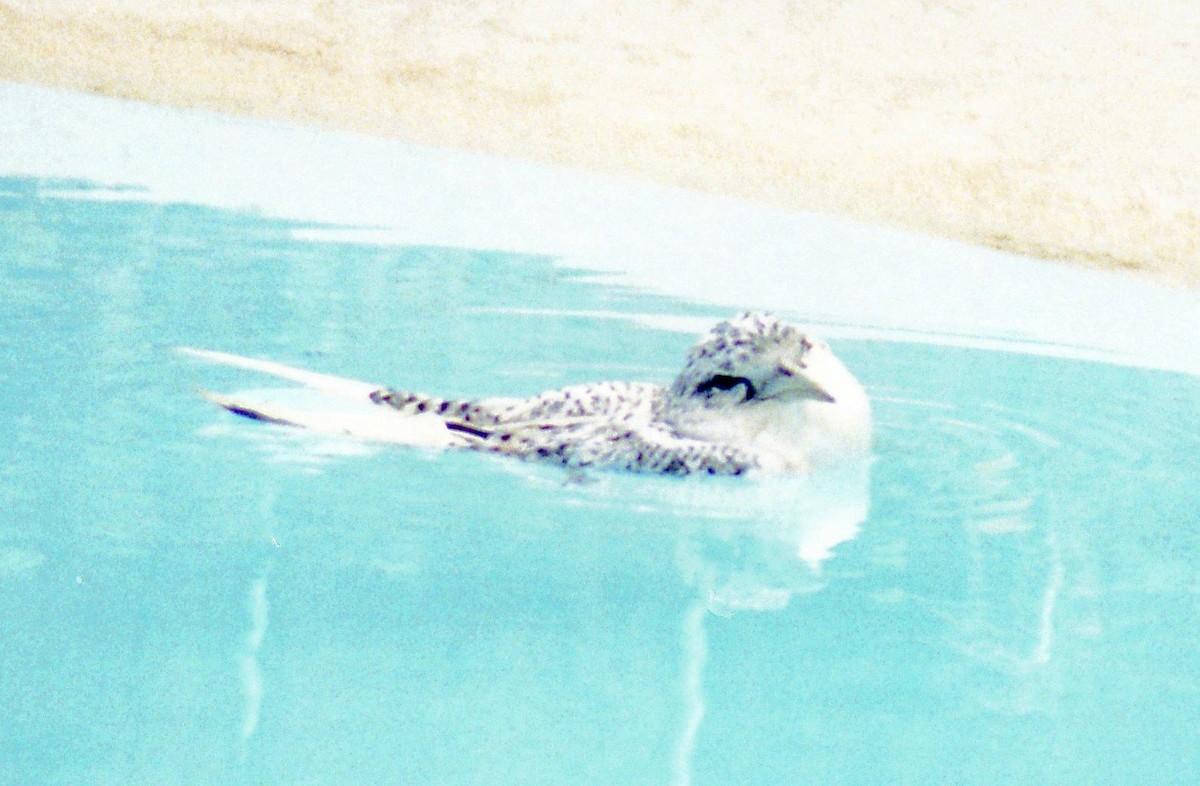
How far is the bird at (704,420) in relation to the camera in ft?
17.8

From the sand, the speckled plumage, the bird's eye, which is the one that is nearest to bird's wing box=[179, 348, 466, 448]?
the speckled plumage

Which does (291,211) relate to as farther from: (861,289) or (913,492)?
(913,492)

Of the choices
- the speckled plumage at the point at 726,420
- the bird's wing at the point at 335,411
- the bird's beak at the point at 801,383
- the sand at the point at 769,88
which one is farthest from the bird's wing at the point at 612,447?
the sand at the point at 769,88

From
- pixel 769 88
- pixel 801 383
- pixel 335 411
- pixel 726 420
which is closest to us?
pixel 801 383

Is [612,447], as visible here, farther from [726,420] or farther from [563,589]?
[563,589]

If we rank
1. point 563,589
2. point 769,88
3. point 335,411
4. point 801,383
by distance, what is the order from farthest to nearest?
point 769,88 → point 335,411 → point 801,383 → point 563,589

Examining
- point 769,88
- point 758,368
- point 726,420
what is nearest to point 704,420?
point 726,420

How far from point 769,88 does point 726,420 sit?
26.5ft

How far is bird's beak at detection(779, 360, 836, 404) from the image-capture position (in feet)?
17.7

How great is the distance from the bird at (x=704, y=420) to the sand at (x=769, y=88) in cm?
518

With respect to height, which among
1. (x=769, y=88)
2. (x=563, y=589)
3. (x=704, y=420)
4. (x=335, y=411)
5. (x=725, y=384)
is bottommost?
(x=563, y=589)

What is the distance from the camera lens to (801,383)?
5.42 m

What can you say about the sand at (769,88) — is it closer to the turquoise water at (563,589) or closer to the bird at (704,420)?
the turquoise water at (563,589)

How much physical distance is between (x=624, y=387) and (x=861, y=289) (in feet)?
11.2
